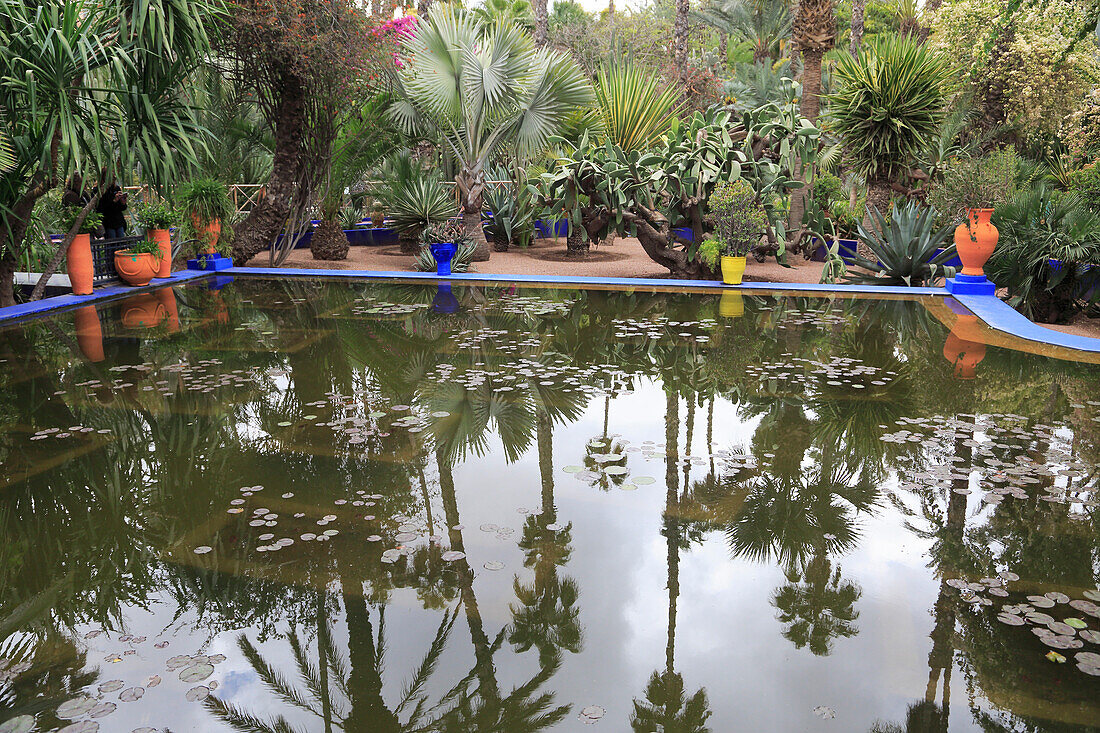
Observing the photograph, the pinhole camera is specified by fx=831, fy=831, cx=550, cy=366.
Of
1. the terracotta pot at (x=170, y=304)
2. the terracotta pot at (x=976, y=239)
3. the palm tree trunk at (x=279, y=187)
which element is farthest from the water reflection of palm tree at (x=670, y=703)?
the palm tree trunk at (x=279, y=187)

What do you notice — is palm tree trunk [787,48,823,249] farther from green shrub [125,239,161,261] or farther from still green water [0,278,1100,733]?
green shrub [125,239,161,261]

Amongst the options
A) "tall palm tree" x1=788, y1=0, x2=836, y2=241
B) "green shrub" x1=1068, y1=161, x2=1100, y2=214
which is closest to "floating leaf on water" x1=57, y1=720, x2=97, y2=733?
"green shrub" x1=1068, y1=161, x2=1100, y2=214

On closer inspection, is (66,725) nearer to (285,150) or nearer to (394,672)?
(394,672)

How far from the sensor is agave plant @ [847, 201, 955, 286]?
12.4 metres

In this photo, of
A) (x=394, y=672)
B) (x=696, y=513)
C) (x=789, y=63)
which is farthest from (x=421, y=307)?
(x=789, y=63)

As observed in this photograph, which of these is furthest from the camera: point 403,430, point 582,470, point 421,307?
point 421,307

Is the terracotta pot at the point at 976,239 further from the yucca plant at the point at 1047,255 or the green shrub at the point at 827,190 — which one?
the green shrub at the point at 827,190

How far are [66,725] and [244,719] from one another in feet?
1.93

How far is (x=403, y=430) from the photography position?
5.84 meters

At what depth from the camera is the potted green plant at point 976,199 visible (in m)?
11.4

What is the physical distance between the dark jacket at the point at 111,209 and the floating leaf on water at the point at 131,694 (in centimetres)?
1151

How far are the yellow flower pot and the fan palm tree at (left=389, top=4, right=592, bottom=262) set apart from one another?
14.2 feet

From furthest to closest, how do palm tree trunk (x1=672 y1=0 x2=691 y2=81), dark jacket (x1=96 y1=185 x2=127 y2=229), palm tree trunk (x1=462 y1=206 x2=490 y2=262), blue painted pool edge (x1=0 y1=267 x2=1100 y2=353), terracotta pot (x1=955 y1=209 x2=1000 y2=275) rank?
palm tree trunk (x1=672 y1=0 x2=691 y2=81), palm tree trunk (x1=462 y1=206 x2=490 y2=262), dark jacket (x1=96 y1=185 x2=127 y2=229), terracotta pot (x1=955 y1=209 x2=1000 y2=275), blue painted pool edge (x1=0 y1=267 x2=1100 y2=353)

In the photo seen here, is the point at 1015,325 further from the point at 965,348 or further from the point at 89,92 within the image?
the point at 89,92
